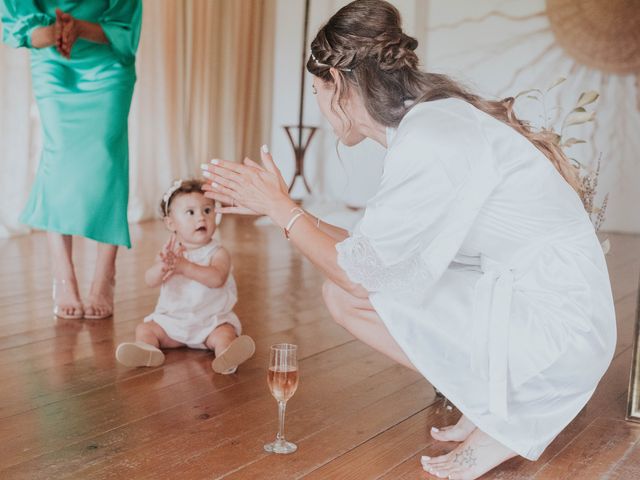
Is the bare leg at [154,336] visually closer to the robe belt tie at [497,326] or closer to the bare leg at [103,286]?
the bare leg at [103,286]

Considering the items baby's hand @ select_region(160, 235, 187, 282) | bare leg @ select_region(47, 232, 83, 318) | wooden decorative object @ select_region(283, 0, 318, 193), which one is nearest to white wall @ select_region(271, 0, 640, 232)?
wooden decorative object @ select_region(283, 0, 318, 193)

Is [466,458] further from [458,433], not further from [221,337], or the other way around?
[221,337]

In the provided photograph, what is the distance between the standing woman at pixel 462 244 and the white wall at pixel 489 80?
15.9 feet

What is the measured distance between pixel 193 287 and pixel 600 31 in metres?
5.14

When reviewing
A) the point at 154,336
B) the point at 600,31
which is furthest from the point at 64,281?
Result: the point at 600,31

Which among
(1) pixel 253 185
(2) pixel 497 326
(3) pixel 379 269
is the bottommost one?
(2) pixel 497 326

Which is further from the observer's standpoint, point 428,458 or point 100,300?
point 100,300

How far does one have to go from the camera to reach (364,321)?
198 centimetres

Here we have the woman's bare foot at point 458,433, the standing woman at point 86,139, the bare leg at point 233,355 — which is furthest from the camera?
the standing woman at point 86,139

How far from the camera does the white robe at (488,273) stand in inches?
66.4

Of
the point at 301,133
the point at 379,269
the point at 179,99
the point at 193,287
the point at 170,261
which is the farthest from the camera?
the point at 301,133

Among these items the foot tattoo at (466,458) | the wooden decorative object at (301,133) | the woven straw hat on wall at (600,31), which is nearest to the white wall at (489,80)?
the woven straw hat on wall at (600,31)

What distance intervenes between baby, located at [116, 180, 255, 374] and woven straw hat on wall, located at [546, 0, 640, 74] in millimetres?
4947

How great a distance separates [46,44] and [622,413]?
2.26 m
